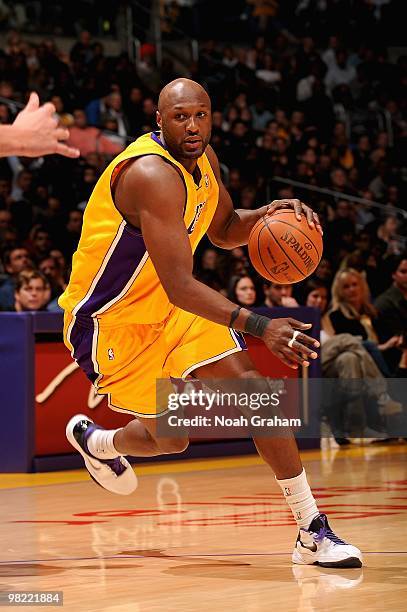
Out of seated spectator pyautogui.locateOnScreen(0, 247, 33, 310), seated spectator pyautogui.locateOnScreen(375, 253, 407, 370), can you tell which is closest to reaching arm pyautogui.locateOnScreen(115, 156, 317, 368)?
seated spectator pyautogui.locateOnScreen(0, 247, 33, 310)

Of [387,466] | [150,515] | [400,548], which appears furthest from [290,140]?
[400,548]

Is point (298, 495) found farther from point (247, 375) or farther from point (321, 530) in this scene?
point (247, 375)

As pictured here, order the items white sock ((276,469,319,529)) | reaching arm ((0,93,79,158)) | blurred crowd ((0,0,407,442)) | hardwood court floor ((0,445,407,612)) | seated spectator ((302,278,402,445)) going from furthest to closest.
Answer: blurred crowd ((0,0,407,442)), seated spectator ((302,278,402,445)), white sock ((276,469,319,529)), hardwood court floor ((0,445,407,612)), reaching arm ((0,93,79,158))

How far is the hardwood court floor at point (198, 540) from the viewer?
4.27m

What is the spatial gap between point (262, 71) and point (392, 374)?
26.0 ft

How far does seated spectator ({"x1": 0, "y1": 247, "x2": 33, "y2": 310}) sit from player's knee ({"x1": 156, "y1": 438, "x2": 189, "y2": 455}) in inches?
175

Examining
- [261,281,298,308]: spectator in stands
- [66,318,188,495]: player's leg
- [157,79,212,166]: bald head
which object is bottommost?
[261,281,298,308]: spectator in stands

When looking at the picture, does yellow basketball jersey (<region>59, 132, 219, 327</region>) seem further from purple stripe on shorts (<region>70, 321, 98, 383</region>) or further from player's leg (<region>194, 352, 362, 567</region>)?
player's leg (<region>194, 352, 362, 567</region>)

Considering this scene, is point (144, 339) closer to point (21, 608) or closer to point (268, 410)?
point (268, 410)

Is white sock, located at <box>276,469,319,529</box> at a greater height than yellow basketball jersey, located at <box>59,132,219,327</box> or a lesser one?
lesser

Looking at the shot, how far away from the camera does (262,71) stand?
1758cm

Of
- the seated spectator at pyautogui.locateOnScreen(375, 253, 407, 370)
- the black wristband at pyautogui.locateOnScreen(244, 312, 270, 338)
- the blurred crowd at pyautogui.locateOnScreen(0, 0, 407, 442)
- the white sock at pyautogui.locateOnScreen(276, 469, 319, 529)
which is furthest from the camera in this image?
the seated spectator at pyautogui.locateOnScreen(375, 253, 407, 370)

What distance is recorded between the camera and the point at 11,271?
10398 mm

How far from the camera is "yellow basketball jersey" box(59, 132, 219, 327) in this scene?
4.98m
